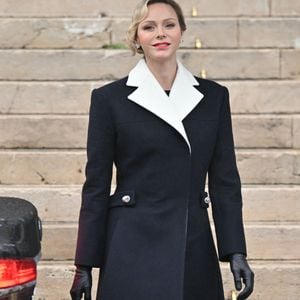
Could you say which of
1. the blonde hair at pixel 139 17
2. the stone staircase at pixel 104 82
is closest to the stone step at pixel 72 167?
the stone staircase at pixel 104 82

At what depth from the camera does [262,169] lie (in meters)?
6.88

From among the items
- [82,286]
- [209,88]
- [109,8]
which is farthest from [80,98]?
[82,286]

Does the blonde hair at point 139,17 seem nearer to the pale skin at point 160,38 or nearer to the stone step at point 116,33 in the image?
the pale skin at point 160,38

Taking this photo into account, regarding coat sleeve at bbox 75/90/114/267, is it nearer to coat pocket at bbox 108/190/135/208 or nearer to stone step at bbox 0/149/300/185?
coat pocket at bbox 108/190/135/208

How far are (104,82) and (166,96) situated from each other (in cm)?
384

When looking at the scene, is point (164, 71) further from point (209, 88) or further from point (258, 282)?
point (258, 282)

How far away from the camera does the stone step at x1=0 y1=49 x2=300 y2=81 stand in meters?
7.80

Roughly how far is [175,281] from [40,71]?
14.1ft

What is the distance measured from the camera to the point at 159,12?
12.8ft

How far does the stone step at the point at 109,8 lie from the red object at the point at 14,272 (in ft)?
18.6

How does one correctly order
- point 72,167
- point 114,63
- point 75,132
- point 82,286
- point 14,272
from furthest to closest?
point 114,63
point 75,132
point 72,167
point 82,286
point 14,272

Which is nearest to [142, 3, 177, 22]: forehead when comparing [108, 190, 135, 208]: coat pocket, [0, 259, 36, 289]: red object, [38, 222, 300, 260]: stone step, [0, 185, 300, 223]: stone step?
[108, 190, 135, 208]: coat pocket

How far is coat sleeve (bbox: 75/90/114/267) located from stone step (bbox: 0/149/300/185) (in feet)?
10.0

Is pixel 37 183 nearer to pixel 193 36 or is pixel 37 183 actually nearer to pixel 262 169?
pixel 262 169
